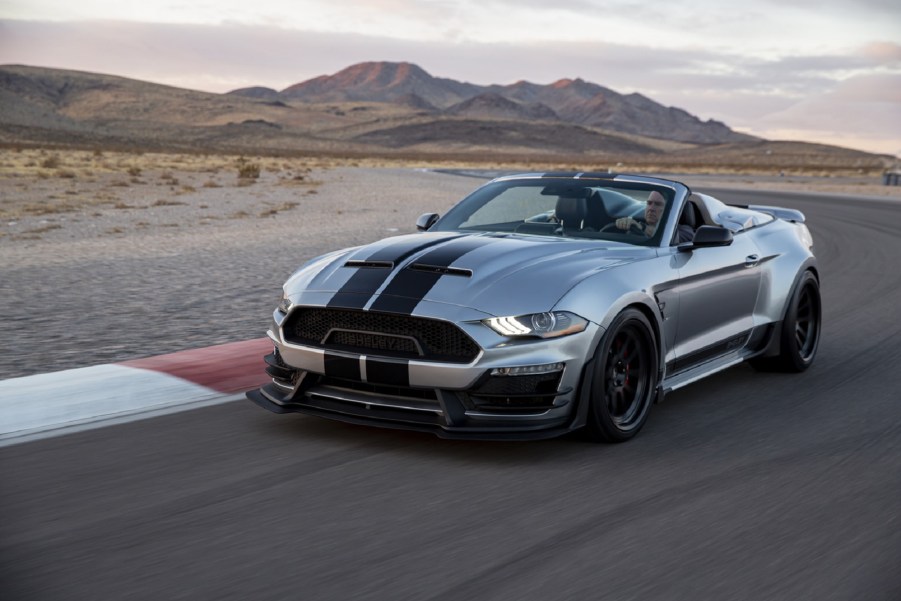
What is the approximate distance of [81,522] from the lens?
14.5ft

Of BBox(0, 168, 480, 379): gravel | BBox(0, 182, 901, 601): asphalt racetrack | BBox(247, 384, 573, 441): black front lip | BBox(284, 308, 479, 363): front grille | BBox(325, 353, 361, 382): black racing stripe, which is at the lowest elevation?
BBox(0, 168, 480, 379): gravel

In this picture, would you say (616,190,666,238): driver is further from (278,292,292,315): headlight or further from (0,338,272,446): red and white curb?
(0,338,272,446): red and white curb

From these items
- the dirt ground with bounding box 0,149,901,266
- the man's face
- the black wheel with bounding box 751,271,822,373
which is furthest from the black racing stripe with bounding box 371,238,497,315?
the dirt ground with bounding box 0,149,901,266

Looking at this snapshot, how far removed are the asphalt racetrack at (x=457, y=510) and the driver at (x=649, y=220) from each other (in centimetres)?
109

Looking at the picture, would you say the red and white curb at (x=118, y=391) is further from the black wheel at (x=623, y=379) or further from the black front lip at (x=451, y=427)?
the black wheel at (x=623, y=379)

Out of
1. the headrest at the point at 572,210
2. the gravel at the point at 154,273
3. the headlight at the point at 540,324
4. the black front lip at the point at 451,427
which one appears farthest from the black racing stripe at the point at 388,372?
the gravel at the point at 154,273

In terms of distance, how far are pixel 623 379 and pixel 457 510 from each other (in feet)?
5.17

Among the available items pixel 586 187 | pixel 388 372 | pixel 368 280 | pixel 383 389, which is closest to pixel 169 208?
pixel 586 187

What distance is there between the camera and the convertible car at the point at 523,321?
530cm

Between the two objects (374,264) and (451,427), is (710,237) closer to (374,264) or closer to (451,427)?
(374,264)

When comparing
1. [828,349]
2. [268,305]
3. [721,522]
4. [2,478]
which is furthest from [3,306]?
[721,522]

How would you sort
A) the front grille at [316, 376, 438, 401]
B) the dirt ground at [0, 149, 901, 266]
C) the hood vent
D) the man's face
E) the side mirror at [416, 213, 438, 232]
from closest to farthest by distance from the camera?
the front grille at [316, 376, 438, 401], the hood vent, the man's face, the side mirror at [416, 213, 438, 232], the dirt ground at [0, 149, 901, 266]

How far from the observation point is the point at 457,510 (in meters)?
4.64

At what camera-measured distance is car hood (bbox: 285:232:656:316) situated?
5.38m
